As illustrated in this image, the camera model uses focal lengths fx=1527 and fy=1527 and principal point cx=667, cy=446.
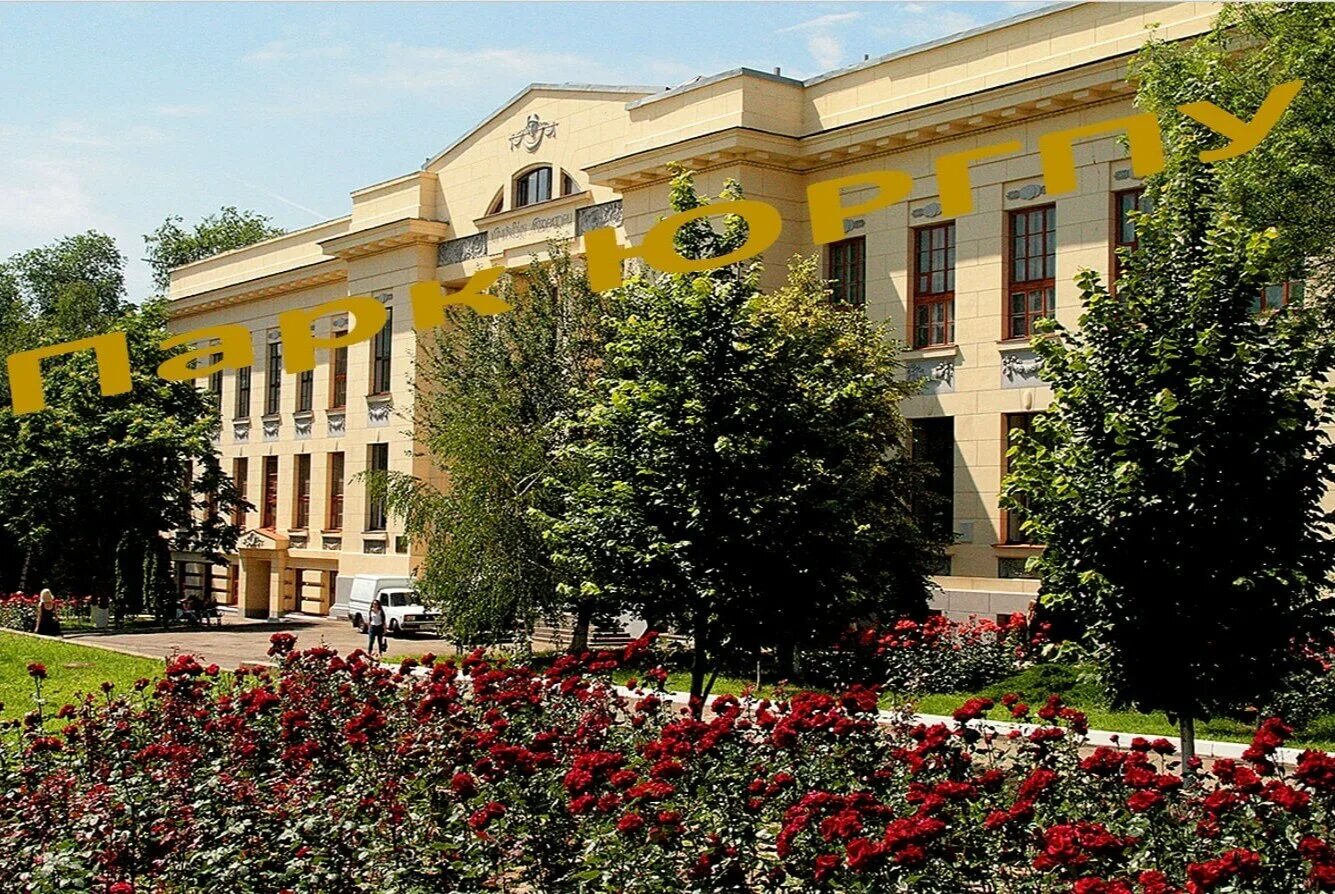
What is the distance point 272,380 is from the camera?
5125 centimetres

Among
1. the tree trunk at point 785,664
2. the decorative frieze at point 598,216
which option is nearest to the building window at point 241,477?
the decorative frieze at point 598,216

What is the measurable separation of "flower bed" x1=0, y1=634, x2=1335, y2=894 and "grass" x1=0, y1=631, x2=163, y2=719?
8.64m

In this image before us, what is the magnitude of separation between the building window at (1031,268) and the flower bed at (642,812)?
1883 centimetres

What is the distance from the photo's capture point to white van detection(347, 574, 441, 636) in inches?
1533

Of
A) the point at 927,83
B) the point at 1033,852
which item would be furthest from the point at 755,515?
the point at 927,83

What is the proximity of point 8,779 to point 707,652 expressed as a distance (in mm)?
7400

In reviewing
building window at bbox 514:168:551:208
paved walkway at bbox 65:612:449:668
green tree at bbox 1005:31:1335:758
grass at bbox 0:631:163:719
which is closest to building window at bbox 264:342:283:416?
paved walkway at bbox 65:612:449:668

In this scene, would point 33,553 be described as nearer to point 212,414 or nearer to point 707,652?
point 212,414

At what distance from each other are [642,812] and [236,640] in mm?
29102

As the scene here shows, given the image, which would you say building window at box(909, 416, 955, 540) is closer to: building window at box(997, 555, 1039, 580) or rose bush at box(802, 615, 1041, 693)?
building window at box(997, 555, 1039, 580)

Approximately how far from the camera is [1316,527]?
13.0 metres

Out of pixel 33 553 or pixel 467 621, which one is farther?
pixel 33 553

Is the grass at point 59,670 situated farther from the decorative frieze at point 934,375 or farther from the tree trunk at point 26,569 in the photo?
the tree trunk at point 26,569

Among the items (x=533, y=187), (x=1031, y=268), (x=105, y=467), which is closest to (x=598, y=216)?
(x=533, y=187)
